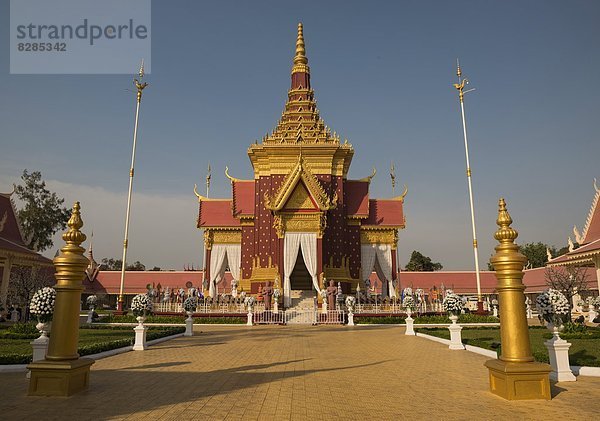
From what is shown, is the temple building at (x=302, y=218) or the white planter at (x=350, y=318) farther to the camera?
the temple building at (x=302, y=218)

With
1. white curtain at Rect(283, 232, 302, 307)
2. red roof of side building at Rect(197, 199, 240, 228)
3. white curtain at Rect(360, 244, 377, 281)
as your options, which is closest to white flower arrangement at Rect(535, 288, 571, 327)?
white curtain at Rect(283, 232, 302, 307)

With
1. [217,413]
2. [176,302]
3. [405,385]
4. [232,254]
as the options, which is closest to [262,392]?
[217,413]

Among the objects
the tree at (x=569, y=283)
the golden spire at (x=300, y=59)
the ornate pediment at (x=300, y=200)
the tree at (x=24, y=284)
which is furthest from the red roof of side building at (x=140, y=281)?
the tree at (x=569, y=283)

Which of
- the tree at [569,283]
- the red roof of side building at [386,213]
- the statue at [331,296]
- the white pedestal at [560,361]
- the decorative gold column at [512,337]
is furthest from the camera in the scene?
the red roof of side building at [386,213]

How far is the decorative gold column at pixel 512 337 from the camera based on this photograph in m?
6.65

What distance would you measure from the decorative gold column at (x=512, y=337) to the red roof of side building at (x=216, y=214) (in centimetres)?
2845

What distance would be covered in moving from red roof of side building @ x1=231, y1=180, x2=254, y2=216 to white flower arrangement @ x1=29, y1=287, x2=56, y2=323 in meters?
24.1

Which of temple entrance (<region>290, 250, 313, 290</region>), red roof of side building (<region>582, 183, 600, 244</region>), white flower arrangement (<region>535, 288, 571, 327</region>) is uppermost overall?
red roof of side building (<region>582, 183, 600, 244</region>)

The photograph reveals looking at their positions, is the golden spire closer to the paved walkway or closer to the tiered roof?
the tiered roof

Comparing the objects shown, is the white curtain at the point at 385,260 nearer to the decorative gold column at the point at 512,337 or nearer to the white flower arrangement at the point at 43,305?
the decorative gold column at the point at 512,337

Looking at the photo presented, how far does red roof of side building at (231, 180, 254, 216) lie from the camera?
34281 millimetres

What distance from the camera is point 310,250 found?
29484 millimetres

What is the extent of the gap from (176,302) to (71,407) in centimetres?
2294

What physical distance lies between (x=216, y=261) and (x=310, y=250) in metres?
9.09
